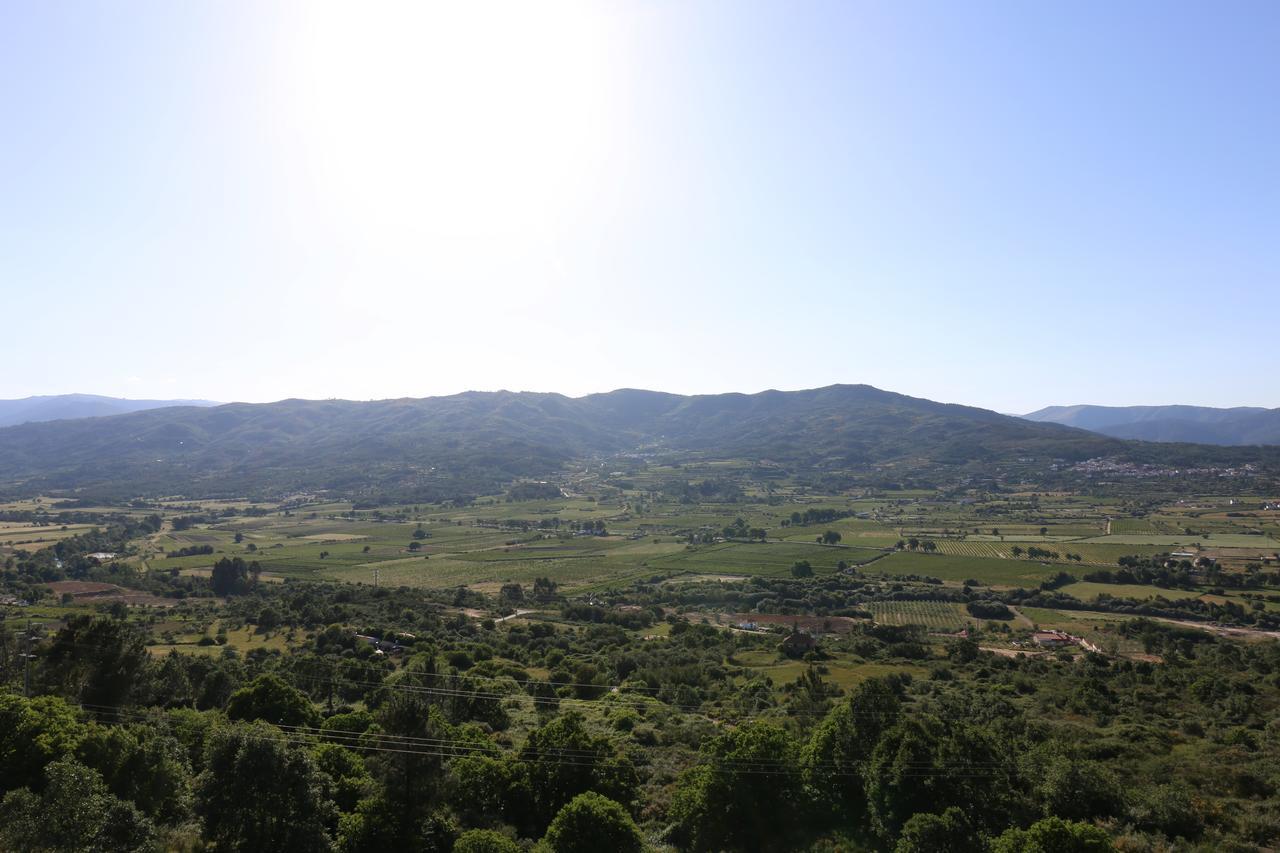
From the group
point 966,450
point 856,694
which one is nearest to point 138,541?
point 856,694

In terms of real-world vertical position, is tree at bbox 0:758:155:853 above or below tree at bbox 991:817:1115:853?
above

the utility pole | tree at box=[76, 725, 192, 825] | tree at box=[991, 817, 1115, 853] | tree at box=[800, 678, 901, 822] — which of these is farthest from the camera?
the utility pole

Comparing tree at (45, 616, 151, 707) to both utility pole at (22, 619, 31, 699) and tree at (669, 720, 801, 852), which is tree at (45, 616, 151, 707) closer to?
utility pole at (22, 619, 31, 699)

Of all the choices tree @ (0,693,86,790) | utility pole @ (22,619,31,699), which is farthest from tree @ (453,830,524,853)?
utility pole @ (22,619,31,699)

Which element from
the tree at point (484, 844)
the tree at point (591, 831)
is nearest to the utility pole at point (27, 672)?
the tree at point (484, 844)

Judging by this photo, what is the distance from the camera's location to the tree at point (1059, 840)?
1484cm

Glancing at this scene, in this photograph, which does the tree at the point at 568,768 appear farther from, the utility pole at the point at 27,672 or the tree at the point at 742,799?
the utility pole at the point at 27,672

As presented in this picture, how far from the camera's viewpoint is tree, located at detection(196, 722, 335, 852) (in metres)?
15.7

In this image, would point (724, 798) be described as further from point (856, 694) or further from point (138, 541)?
point (138, 541)

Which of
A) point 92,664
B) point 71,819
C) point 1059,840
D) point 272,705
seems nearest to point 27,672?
point 92,664

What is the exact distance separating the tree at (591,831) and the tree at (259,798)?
18.8 ft

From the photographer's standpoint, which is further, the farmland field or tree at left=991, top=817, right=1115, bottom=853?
the farmland field

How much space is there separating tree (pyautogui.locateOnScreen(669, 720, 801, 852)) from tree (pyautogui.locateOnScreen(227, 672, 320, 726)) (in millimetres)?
14987

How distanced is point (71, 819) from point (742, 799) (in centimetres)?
1616
